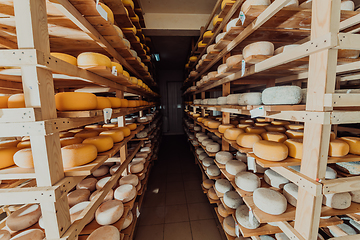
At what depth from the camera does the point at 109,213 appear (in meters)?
1.39

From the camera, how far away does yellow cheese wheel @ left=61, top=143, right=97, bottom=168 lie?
99 cm

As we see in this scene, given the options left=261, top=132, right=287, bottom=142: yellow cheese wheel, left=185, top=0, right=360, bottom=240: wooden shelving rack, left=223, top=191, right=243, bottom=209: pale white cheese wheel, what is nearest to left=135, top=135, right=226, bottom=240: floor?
left=223, top=191, right=243, bottom=209: pale white cheese wheel

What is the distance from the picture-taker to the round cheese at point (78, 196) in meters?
1.50

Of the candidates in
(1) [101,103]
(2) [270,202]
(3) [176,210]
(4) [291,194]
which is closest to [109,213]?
(1) [101,103]

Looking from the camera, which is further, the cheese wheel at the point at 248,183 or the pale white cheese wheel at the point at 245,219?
the cheese wheel at the point at 248,183

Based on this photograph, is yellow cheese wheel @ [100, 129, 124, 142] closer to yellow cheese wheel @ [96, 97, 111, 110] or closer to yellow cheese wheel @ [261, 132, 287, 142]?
yellow cheese wheel @ [96, 97, 111, 110]

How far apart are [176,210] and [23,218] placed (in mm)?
1831

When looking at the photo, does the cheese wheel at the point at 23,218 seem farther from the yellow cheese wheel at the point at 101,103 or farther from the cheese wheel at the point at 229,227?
the cheese wheel at the point at 229,227

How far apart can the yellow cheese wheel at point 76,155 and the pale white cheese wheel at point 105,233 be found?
25.6 inches

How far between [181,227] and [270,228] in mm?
1237

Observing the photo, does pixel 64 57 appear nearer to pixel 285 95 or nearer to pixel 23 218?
pixel 23 218

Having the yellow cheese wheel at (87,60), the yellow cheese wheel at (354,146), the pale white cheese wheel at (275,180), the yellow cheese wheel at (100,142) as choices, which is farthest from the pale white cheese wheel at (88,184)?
the yellow cheese wheel at (354,146)

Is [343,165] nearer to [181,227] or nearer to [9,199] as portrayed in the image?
[181,227]

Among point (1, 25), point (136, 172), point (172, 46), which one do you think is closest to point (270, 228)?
point (136, 172)
